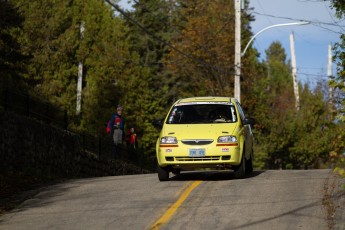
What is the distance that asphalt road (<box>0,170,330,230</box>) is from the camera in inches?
478

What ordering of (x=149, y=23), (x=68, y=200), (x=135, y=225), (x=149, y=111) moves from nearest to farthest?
(x=135, y=225)
(x=68, y=200)
(x=149, y=111)
(x=149, y=23)

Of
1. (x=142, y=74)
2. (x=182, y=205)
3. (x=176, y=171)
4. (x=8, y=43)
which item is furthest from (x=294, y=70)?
(x=182, y=205)

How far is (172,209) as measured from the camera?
1321 centimetres

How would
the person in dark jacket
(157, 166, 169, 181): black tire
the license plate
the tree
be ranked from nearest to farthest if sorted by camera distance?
the license plate → (157, 166, 169, 181): black tire → the person in dark jacket → the tree

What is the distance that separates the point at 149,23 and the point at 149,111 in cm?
1396

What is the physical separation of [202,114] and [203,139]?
1500mm

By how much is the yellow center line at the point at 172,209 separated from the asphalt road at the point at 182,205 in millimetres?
17

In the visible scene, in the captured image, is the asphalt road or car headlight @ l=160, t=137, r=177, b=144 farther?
car headlight @ l=160, t=137, r=177, b=144

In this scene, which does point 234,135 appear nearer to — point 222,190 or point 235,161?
point 235,161

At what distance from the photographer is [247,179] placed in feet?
56.4

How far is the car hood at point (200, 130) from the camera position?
1644 centimetres

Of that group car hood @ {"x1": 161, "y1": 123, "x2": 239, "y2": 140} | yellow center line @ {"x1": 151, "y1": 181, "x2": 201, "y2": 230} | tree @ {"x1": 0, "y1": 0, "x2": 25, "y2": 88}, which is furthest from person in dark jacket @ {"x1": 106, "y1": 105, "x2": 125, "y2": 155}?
yellow center line @ {"x1": 151, "y1": 181, "x2": 201, "y2": 230}

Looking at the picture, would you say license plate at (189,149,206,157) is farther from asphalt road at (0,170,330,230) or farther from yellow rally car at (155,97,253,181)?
asphalt road at (0,170,330,230)

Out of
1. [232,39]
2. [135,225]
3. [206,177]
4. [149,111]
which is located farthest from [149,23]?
[135,225]
